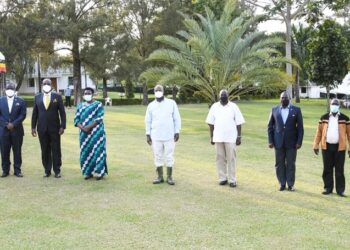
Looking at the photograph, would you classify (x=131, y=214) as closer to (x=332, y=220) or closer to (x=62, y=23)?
(x=332, y=220)

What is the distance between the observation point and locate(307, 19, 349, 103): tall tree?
31.9 m

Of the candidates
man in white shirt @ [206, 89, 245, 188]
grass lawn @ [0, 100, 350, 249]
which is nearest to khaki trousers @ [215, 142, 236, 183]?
man in white shirt @ [206, 89, 245, 188]

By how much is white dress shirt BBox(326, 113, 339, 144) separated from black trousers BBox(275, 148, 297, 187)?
597 millimetres

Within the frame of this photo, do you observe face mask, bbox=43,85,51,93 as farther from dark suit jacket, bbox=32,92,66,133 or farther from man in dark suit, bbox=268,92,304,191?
man in dark suit, bbox=268,92,304,191

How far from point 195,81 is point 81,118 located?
927 cm

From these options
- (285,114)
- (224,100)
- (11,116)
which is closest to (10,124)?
(11,116)

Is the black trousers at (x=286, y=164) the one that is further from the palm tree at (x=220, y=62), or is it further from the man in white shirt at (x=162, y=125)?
the palm tree at (x=220, y=62)

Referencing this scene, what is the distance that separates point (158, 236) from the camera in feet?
19.9

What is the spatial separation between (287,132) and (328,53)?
25.5 m

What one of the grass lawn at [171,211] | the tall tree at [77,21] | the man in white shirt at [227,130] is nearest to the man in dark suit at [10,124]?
the grass lawn at [171,211]

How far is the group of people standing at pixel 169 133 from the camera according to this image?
8148 millimetres

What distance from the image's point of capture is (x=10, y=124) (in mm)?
9742

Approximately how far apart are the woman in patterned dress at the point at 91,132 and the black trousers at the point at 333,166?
159 inches

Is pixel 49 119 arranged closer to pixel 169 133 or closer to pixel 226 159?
pixel 169 133
